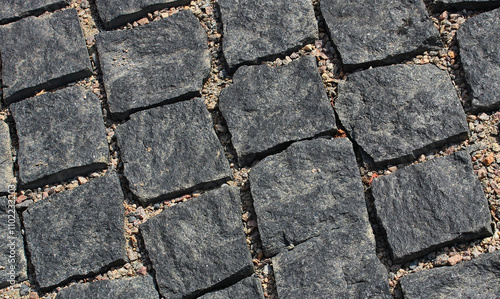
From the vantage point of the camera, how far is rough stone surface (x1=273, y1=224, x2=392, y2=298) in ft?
8.14

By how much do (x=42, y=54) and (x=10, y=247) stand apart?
1.11 m

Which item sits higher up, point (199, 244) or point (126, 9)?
point (126, 9)

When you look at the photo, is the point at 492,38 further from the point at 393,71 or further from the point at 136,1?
the point at 136,1

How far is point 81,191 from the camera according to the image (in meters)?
2.94

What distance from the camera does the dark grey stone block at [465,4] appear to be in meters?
3.05

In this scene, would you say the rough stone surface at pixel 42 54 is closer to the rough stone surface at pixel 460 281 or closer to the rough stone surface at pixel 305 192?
the rough stone surface at pixel 305 192

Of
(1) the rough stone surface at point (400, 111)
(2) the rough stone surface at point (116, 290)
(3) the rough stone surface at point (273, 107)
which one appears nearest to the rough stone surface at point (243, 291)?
(2) the rough stone surface at point (116, 290)

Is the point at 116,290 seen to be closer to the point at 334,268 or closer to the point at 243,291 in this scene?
the point at 243,291

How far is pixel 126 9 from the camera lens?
11.1ft

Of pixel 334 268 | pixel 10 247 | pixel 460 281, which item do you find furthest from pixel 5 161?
pixel 460 281

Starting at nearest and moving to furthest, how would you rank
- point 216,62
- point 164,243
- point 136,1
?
point 164,243
point 216,62
point 136,1

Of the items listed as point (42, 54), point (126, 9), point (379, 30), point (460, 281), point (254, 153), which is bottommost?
point (460, 281)

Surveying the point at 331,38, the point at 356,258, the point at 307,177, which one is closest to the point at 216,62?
the point at 331,38

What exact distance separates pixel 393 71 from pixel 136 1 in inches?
59.5
